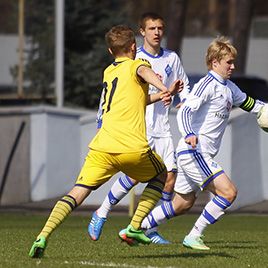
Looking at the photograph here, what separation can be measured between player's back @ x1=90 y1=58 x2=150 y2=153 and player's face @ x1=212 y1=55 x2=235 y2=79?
1.23 metres

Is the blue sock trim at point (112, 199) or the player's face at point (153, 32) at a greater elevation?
the player's face at point (153, 32)

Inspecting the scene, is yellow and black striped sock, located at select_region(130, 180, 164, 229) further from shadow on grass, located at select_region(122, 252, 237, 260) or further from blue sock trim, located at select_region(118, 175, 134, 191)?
blue sock trim, located at select_region(118, 175, 134, 191)

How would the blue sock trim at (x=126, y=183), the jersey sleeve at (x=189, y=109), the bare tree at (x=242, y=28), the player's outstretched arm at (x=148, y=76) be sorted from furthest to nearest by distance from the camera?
the bare tree at (x=242, y=28)
the blue sock trim at (x=126, y=183)
the jersey sleeve at (x=189, y=109)
the player's outstretched arm at (x=148, y=76)

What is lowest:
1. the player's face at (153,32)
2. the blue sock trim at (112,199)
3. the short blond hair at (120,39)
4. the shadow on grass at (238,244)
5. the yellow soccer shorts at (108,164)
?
the shadow on grass at (238,244)

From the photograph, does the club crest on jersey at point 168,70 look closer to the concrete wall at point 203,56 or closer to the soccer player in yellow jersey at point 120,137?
the soccer player in yellow jersey at point 120,137

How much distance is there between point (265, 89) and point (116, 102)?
1859 cm

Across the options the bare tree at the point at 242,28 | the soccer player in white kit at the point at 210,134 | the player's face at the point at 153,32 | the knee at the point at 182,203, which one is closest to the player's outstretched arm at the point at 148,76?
the soccer player in white kit at the point at 210,134

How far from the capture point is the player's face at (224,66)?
12.5 m

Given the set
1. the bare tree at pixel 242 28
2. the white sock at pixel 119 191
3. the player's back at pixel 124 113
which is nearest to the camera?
the player's back at pixel 124 113

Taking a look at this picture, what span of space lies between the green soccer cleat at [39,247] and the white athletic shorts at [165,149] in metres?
2.88

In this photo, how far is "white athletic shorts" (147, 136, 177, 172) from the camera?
1375cm

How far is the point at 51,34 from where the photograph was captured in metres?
26.9

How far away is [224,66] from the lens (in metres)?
12.5

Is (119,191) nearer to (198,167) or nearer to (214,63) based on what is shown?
(198,167)
